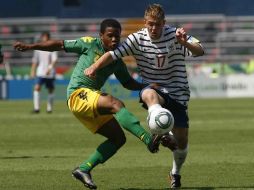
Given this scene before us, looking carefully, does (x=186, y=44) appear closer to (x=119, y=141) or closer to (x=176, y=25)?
(x=119, y=141)

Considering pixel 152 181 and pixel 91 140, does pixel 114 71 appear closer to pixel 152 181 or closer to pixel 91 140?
pixel 152 181

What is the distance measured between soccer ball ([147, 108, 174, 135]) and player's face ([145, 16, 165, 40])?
975mm

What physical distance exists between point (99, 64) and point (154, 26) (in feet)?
2.46

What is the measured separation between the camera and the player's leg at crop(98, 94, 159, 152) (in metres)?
8.88

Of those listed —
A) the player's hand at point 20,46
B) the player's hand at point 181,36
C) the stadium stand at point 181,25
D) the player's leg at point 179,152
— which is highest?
the player's hand at point 181,36

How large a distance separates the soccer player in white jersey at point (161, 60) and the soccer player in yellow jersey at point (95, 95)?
28cm

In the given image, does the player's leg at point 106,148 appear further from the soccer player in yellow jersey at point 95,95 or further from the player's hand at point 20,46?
the player's hand at point 20,46

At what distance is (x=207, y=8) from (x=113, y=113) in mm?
42227

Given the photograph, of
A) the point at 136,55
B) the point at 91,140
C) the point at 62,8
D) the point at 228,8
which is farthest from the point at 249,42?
the point at 136,55

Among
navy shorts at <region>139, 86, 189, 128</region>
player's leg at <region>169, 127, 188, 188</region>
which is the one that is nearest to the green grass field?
player's leg at <region>169, 127, 188, 188</region>

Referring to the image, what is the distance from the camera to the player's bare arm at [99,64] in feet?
31.0

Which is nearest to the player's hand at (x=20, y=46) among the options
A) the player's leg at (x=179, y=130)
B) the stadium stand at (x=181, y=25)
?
the player's leg at (x=179, y=130)

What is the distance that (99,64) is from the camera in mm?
9500

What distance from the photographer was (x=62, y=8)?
168 ft
